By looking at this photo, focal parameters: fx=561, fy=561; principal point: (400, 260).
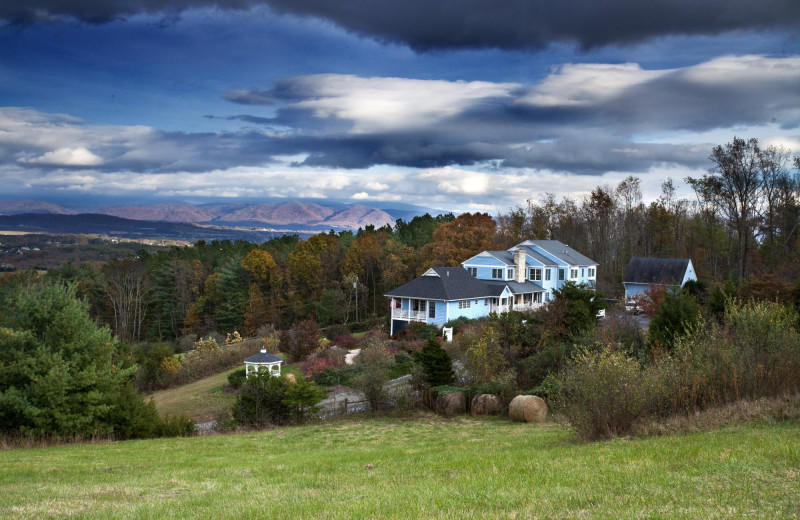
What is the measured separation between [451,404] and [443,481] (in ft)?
44.2

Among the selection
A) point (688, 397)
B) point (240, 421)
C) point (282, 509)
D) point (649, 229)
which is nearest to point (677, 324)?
point (688, 397)

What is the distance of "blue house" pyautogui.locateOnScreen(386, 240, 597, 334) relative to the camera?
1697 inches

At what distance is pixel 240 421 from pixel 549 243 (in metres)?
41.8

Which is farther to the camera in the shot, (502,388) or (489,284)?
(489,284)

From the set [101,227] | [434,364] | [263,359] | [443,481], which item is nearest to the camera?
[443,481]

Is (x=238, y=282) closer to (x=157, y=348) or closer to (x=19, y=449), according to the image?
(x=157, y=348)

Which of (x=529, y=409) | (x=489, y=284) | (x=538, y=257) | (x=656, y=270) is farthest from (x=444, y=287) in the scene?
(x=529, y=409)

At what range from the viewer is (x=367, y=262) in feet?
212

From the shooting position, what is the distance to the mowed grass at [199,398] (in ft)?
86.9

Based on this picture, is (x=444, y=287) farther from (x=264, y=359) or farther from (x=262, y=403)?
(x=262, y=403)

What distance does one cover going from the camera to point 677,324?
2180 centimetres

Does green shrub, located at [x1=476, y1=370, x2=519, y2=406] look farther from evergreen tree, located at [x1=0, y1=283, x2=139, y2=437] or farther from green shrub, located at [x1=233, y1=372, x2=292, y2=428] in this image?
evergreen tree, located at [x1=0, y1=283, x2=139, y2=437]

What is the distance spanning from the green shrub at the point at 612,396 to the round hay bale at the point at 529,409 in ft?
24.9

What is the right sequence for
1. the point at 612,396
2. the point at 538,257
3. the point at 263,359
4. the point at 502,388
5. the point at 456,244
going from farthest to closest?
the point at 456,244 → the point at 538,257 → the point at 263,359 → the point at 502,388 → the point at 612,396
